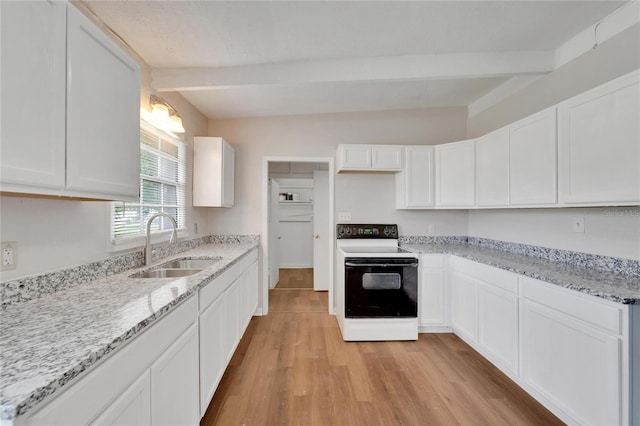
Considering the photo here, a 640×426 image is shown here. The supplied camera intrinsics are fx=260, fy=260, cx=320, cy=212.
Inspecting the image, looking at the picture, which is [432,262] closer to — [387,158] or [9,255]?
[387,158]

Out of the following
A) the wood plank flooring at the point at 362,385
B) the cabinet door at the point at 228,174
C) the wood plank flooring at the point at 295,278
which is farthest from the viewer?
the wood plank flooring at the point at 295,278

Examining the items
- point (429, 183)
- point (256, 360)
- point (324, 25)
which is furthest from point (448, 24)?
point (256, 360)

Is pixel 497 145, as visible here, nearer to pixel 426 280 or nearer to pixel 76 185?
pixel 426 280

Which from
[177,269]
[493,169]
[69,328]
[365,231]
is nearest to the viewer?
[69,328]

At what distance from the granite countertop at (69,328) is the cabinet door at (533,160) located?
2489 mm

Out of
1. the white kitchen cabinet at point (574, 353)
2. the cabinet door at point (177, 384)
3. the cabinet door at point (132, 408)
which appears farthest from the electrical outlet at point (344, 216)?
the cabinet door at point (132, 408)

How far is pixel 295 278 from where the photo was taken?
201 inches

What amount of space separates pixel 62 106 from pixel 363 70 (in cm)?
207

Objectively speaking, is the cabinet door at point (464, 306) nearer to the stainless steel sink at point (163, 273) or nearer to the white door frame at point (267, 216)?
the white door frame at point (267, 216)

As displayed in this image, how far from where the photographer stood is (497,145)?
2443mm

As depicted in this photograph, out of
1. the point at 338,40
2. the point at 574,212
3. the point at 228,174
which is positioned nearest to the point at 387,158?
the point at 338,40

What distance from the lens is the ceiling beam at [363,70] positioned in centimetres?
227

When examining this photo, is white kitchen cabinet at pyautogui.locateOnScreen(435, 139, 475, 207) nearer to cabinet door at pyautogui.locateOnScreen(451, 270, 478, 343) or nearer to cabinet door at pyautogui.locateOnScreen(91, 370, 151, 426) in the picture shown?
cabinet door at pyautogui.locateOnScreen(451, 270, 478, 343)

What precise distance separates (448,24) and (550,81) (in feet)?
3.97
